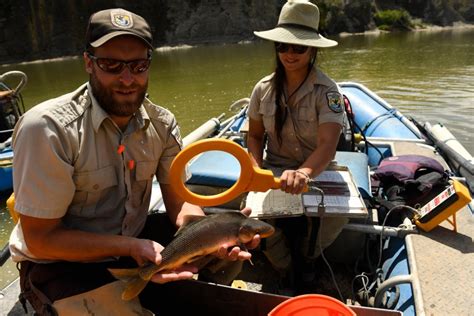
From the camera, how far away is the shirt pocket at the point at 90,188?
195 cm

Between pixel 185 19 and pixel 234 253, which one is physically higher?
pixel 234 253

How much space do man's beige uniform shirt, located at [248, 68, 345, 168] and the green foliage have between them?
4332cm

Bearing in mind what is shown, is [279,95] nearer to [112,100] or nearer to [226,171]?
[226,171]

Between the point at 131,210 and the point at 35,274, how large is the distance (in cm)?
55

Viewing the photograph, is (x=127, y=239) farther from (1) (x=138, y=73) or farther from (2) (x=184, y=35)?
(2) (x=184, y=35)

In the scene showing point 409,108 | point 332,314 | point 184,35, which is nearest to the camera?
point 332,314

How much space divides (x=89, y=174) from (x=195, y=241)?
24.2 inches

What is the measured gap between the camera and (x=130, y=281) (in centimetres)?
186

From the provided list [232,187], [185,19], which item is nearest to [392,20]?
[185,19]

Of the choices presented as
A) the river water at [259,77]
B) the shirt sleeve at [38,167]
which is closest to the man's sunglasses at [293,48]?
the shirt sleeve at [38,167]

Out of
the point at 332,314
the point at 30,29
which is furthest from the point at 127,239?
the point at 30,29

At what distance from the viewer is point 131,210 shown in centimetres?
218

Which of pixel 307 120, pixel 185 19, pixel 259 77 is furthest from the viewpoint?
pixel 185 19

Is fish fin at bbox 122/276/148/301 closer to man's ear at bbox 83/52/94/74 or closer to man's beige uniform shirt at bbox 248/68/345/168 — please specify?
man's ear at bbox 83/52/94/74
